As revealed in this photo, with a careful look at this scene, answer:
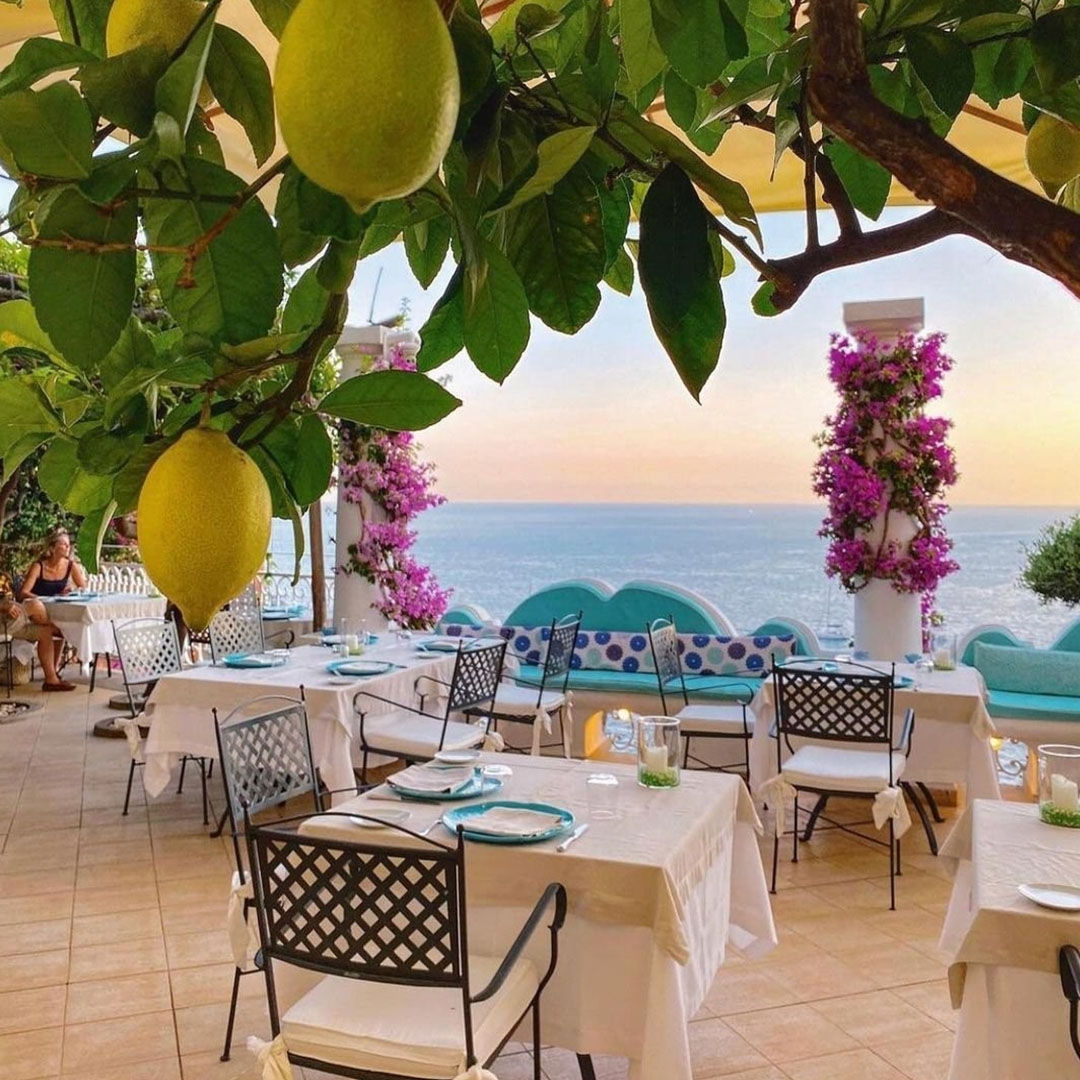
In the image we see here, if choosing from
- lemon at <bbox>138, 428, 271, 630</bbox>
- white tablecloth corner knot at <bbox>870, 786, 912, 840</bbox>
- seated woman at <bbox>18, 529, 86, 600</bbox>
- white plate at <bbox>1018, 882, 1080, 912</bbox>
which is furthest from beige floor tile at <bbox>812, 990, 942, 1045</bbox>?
seated woman at <bbox>18, 529, 86, 600</bbox>

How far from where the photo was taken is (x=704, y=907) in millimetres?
2889

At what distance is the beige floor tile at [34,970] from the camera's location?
3.52 metres

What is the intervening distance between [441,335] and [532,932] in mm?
2137

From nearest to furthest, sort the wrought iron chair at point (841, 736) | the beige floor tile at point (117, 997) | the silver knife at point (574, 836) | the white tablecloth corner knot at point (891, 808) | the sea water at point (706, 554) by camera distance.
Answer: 1. the silver knife at point (574, 836)
2. the beige floor tile at point (117, 997)
3. the white tablecloth corner knot at point (891, 808)
4. the wrought iron chair at point (841, 736)
5. the sea water at point (706, 554)

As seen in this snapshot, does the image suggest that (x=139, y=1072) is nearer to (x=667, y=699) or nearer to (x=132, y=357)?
(x=132, y=357)

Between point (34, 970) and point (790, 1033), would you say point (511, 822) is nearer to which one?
point (790, 1033)

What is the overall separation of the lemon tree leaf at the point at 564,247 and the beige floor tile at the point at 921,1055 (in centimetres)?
307

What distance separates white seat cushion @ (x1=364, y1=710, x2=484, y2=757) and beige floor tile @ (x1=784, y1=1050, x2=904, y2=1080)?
220cm

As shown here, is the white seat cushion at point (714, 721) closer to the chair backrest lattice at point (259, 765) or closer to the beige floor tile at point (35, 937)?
the chair backrest lattice at point (259, 765)

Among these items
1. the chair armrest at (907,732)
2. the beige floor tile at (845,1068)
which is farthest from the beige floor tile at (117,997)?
the chair armrest at (907,732)

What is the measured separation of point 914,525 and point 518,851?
420 cm

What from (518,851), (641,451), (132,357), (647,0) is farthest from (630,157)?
(641,451)

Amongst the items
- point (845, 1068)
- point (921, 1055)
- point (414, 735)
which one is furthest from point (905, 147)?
point (414, 735)

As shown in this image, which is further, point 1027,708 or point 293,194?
point 1027,708
